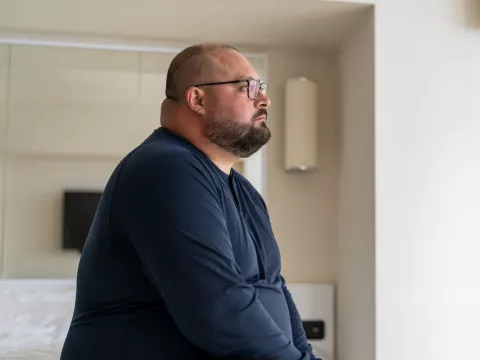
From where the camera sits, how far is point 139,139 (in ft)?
6.88

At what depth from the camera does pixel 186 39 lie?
2066mm

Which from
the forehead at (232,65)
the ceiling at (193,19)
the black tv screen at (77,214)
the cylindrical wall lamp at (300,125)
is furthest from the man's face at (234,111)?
the black tv screen at (77,214)

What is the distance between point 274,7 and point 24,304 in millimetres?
1337

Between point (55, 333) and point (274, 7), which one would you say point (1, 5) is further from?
point (55, 333)

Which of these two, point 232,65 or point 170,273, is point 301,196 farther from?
point 170,273

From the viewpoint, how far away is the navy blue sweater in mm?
844

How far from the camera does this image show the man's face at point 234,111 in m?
1.07

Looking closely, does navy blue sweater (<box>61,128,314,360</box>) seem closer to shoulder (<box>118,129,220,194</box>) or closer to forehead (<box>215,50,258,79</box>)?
shoulder (<box>118,129,220,194</box>)

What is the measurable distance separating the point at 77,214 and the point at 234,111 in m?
1.16

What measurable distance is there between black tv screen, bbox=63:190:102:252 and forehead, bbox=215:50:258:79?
1.12m

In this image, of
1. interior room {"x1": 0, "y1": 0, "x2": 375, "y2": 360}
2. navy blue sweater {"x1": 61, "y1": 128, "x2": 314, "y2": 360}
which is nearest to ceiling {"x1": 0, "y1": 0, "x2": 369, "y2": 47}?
interior room {"x1": 0, "y1": 0, "x2": 375, "y2": 360}

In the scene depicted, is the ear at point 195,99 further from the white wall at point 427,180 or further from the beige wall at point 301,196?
the beige wall at point 301,196

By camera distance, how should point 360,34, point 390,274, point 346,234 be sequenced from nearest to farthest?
point 390,274 → point 360,34 → point 346,234

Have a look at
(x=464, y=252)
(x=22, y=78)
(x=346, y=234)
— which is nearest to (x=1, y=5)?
(x=22, y=78)
